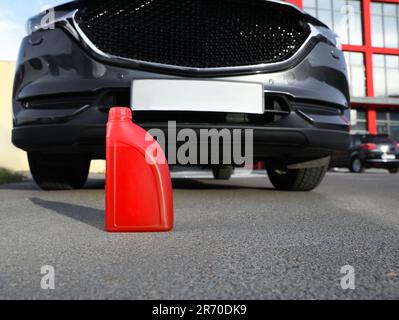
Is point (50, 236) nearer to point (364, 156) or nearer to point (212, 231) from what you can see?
point (212, 231)

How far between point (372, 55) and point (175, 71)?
25.1 metres

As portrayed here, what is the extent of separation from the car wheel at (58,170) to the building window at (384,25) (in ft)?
81.9

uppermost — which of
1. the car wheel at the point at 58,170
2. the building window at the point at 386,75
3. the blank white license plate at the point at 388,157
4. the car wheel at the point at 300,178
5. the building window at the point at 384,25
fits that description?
the building window at the point at 384,25

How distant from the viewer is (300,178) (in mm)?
3635

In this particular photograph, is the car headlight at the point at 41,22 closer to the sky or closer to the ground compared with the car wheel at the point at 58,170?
closer to the sky

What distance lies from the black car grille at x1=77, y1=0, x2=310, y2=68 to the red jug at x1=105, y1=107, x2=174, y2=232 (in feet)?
3.09

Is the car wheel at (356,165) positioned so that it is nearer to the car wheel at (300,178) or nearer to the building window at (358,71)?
the car wheel at (300,178)

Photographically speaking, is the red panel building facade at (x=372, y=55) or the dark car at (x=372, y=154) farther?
the red panel building facade at (x=372, y=55)

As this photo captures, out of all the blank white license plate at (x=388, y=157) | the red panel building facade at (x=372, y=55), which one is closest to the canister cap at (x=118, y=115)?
the blank white license plate at (x=388, y=157)

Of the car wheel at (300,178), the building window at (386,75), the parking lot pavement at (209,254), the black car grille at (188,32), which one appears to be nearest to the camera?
the parking lot pavement at (209,254)

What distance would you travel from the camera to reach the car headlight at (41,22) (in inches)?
106

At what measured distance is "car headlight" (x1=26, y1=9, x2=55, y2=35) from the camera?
2688mm

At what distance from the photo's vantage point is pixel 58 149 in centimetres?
274
